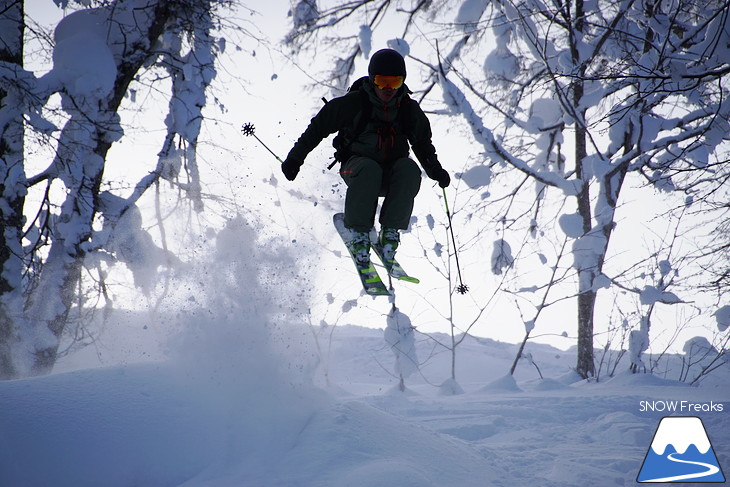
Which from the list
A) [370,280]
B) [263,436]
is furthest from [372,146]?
[263,436]

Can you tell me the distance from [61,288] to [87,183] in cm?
120

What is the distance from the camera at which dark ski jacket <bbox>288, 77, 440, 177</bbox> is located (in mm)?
3367

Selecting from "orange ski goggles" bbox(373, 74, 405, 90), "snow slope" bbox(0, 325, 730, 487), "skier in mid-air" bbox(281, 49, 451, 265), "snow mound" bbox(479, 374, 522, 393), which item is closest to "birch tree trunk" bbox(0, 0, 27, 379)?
"snow slope" bbox(0, 325, 730, 487)

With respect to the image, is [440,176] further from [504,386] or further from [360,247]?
[504,386]

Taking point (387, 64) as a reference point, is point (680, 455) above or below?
below

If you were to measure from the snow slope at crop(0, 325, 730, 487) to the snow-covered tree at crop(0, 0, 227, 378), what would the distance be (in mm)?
3005

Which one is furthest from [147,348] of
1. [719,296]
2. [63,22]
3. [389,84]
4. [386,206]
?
[719,296]

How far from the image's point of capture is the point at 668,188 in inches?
276

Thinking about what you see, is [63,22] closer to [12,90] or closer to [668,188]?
[12,90]

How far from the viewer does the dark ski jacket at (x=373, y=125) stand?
3.37 metres

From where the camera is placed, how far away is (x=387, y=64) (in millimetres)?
3092

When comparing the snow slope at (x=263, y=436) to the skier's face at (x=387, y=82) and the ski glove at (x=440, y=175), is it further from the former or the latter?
the skier's face at (x=387, y=82)

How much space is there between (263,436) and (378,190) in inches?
69.2

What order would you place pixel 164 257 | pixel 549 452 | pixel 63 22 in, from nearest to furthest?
pixel 549 452 → pixel 63 22 → pixel 164 257
